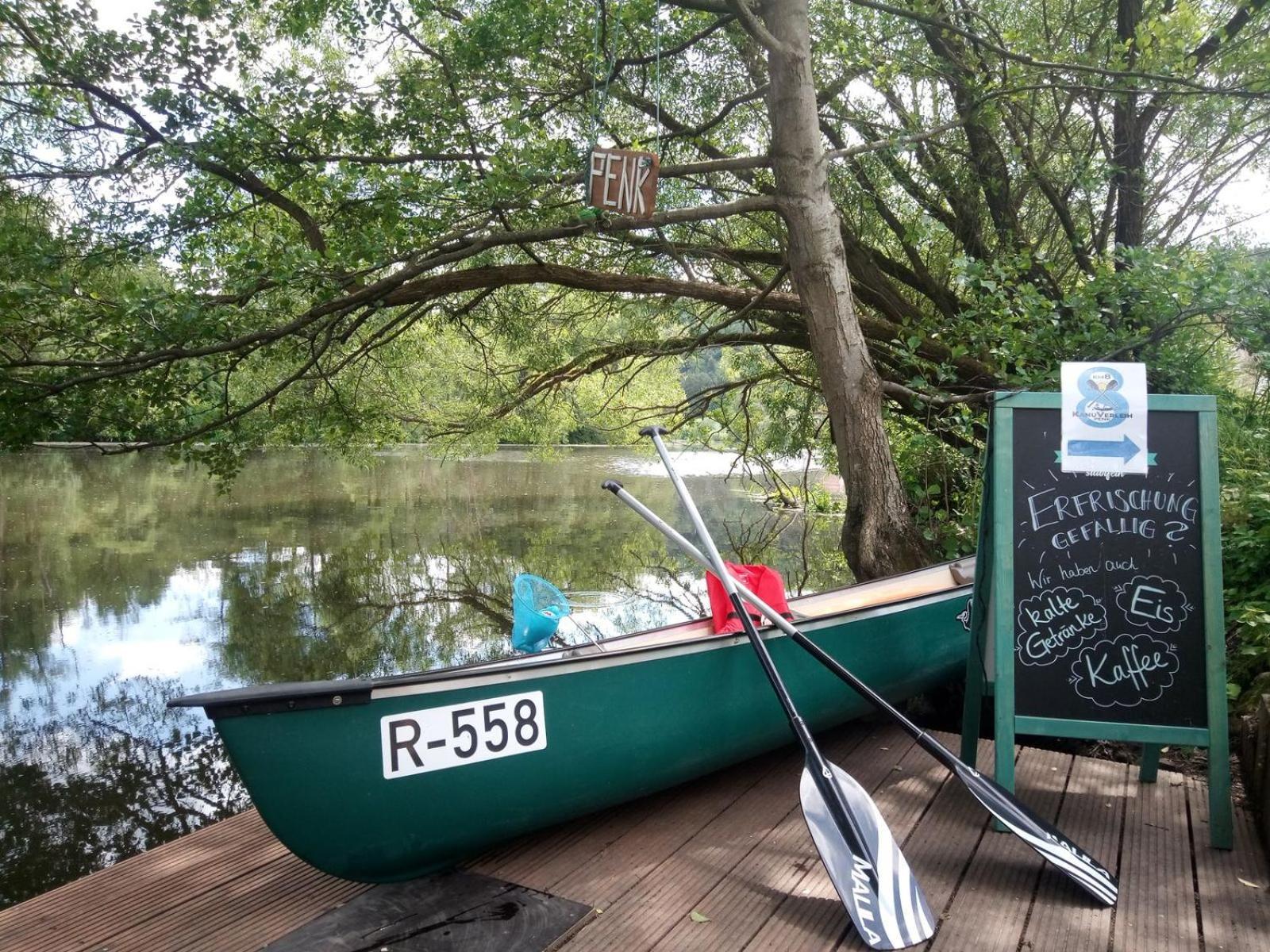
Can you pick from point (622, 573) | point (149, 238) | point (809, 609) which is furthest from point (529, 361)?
point (809, 609)

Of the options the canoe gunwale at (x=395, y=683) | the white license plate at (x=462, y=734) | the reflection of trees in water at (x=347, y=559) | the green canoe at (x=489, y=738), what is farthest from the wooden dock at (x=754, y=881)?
the reflection of trees in water at (x=347, y=559)

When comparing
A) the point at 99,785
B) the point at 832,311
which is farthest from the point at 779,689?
the point at 99,785

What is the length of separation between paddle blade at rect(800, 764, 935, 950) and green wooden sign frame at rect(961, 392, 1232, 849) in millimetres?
491

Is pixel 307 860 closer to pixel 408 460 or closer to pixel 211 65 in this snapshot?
pixel 211 65

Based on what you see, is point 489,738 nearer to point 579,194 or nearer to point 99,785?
point 99,785

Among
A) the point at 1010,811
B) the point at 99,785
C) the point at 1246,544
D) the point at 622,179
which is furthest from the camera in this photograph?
the point at 99,785

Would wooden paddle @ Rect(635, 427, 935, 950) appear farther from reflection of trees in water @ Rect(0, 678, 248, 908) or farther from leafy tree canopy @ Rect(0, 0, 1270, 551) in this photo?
reflection of trees in water @ Rect(0, 678, 248, 908)

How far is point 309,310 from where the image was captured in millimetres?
4316

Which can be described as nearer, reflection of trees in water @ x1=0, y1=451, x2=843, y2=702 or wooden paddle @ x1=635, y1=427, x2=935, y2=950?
wooden paddle @ x1=635, y1=427, x2=935, y2=950

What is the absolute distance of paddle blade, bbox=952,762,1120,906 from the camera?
7.18 feet

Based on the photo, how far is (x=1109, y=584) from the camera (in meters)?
2.55

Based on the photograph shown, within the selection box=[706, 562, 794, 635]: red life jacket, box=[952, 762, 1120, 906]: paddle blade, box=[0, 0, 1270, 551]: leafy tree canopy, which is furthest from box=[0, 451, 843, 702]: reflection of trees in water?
box=[952, 762, 1120, 906]: paddle blade

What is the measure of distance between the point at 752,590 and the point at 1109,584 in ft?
3.67

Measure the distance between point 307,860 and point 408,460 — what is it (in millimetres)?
21976
